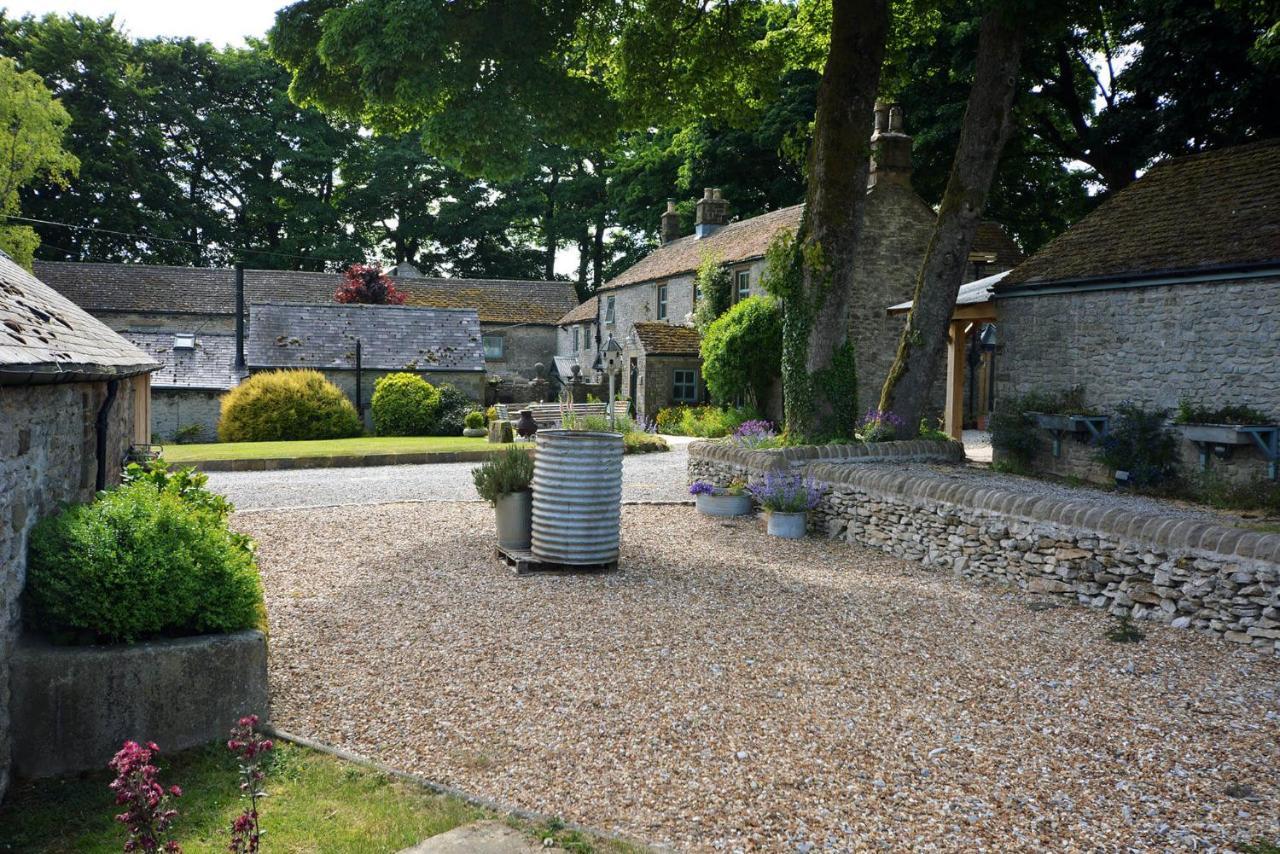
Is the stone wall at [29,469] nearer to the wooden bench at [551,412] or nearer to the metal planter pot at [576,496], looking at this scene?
the metal planter pot at [576,496]

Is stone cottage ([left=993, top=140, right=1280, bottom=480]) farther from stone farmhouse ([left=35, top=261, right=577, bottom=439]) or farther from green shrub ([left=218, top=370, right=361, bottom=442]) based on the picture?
stone farmhouse ([left=35, top=261, right=577, bottom=439])

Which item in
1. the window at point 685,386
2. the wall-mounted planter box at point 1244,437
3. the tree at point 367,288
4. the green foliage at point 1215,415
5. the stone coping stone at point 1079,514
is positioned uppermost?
the tree at point 367,288

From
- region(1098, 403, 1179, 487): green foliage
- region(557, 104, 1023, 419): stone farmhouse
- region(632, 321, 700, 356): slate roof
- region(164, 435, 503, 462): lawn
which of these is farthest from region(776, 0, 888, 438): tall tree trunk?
region(632, 321, 700, 356): slate roof

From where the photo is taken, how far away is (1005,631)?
23.1ft

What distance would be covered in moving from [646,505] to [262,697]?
342 inches

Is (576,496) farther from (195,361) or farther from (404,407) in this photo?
(195,361)

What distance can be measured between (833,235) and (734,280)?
46.0 feet

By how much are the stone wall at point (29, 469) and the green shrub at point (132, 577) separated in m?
0.15

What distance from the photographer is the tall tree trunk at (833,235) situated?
12422 millimetres

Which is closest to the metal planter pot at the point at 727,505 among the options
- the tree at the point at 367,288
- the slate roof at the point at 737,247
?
the slate roof at the point at 737,247

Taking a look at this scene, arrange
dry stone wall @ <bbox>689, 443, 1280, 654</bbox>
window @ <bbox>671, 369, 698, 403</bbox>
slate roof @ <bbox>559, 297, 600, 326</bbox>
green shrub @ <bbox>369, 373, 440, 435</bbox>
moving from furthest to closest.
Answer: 1. slate roof @ <bbox>559, 297, 600, 326</bbox>
2. window @ <bbox>671, 369, 698, 403</bbox>
3. green shrub @ <bbox>369, 373, 440, 435</bbox>
4. dry stone wall @ <bbox>689, 443, 1280, 654</bbox>

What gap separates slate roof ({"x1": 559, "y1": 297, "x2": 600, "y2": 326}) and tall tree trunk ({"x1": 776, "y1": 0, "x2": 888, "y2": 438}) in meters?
24.1

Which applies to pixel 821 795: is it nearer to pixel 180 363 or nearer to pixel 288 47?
pixel 288 47

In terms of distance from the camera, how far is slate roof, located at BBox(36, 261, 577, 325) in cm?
3678
